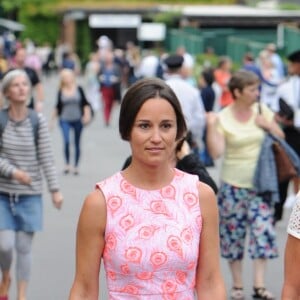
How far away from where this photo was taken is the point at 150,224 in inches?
171

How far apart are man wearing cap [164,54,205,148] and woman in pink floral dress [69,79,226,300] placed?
19.1 feet

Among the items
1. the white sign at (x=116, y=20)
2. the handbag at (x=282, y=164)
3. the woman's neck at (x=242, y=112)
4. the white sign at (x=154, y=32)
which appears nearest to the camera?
the woman's neck at (x=242, y=112)

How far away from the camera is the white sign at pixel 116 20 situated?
212 feet

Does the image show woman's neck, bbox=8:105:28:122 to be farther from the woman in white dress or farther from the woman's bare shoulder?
the woman in white dress

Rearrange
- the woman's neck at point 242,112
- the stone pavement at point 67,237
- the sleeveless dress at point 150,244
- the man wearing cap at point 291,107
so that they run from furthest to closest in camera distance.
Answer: the man wearing cap at point 291,107 < the stone pavement at point 67,237 < the woman's neck at point 242,112 < the sleeveless dress at point 150,244

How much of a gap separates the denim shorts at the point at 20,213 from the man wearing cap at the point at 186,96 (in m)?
2.25

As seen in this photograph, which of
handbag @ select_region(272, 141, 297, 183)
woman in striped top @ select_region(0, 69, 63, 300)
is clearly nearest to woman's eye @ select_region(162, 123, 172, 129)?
woman in striped top @ select_region(0, 69, 63, 300)

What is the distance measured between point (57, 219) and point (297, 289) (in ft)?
29.8

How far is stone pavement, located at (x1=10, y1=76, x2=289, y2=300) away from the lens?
9.81m

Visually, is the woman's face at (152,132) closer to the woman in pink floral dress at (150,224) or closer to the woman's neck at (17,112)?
the woman in pink floral dress at (150,224)

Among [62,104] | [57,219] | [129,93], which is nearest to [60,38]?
[62,104]

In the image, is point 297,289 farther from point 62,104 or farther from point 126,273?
point 62,104

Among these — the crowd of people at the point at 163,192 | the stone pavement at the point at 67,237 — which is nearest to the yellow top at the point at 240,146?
the crowd of people at the point at 163,192

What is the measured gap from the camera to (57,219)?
13.4 metres
